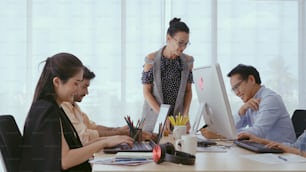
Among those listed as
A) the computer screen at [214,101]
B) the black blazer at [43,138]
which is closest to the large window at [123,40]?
the computer screen at [214,101]

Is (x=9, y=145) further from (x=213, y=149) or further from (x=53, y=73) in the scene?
(x=213, y=149)

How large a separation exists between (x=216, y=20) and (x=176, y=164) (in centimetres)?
261

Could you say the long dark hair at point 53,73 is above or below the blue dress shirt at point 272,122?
above

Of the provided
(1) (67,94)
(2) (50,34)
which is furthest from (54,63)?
(2) (50,34)

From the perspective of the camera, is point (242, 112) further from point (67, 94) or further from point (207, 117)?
point (67, 94)

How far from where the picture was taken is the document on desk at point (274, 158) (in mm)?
1522

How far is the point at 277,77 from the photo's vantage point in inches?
155

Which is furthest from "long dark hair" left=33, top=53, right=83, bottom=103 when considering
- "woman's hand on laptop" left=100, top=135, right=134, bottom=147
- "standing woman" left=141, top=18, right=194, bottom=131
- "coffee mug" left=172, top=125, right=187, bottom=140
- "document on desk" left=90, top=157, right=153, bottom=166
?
"standing woman" left=141, top=18, right=194, bottom=131

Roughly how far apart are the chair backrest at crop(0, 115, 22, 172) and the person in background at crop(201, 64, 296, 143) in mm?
1085

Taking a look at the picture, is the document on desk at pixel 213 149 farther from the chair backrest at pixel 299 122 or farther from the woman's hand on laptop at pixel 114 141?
the chair backrest at pixel 299 122

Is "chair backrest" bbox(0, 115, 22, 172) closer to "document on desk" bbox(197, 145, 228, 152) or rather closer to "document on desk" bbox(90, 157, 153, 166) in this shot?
"document on desk" bbox(90, 157, 153, 166)

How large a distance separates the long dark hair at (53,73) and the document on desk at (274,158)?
764 millimetres

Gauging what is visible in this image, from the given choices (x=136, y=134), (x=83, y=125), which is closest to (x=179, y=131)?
(x=136, y=134)

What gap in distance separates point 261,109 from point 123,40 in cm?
167
